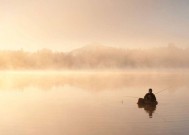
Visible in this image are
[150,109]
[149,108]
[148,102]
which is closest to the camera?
[150,109]

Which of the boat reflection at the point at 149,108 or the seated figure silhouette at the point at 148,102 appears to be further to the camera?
the seated figure silhouette at the point at 148,102

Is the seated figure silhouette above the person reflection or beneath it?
above

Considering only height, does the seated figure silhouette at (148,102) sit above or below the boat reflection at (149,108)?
above

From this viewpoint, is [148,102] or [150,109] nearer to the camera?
[150,109]

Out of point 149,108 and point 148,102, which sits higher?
point 148,102

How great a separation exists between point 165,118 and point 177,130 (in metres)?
7.65

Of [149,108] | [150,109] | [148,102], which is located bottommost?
[150,109]

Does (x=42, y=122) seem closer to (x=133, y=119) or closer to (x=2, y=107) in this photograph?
(x=133, y=119)

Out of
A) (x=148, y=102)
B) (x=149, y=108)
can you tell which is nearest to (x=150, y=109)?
(x=149, y=108)

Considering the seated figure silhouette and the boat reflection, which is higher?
the seated figure silhouette

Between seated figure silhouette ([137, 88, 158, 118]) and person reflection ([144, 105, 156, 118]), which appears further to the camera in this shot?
seated figure silhouette ([137, 88, 158, 118])

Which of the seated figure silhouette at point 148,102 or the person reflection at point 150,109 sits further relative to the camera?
the seated figure silhouette at point 148,102

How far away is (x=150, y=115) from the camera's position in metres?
42.1

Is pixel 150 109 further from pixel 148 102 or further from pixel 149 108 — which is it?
pixel 148 102
